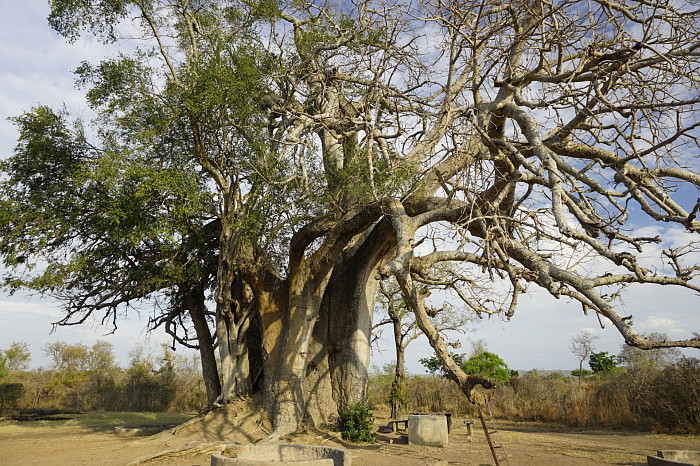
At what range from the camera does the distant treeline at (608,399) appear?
1251 centimetres

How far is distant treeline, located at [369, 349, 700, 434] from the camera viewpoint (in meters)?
12.5

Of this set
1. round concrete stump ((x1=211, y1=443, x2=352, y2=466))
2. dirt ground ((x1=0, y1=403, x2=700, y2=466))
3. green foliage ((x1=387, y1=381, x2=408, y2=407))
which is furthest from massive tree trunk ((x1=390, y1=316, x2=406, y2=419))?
round concrete stump ((x1=211, y1=443, x2=352, y2=466))

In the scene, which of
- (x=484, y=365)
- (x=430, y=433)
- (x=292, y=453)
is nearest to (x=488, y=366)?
(x=484, y=365)

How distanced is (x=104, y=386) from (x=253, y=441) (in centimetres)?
1466

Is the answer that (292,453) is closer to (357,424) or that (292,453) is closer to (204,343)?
(357,424)

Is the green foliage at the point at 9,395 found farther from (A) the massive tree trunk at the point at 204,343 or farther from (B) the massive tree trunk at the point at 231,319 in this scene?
(B) the massive tree trunk at the point at 231,319

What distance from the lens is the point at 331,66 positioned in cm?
971

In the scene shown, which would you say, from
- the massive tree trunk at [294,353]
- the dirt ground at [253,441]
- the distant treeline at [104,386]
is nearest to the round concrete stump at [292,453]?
the dirt ground at [253,441]

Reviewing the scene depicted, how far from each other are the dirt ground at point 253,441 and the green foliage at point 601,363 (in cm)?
1293

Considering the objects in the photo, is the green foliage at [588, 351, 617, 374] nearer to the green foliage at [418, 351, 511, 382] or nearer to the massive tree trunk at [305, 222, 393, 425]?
the green foliage at [418, 351, 511, 382]

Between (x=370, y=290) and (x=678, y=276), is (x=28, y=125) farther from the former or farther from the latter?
(x=678, y=276)

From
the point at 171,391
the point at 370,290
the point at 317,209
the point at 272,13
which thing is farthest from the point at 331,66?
the point at 171,391

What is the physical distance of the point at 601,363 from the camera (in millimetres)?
24344

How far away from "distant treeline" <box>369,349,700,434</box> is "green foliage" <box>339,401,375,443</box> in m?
4.49
